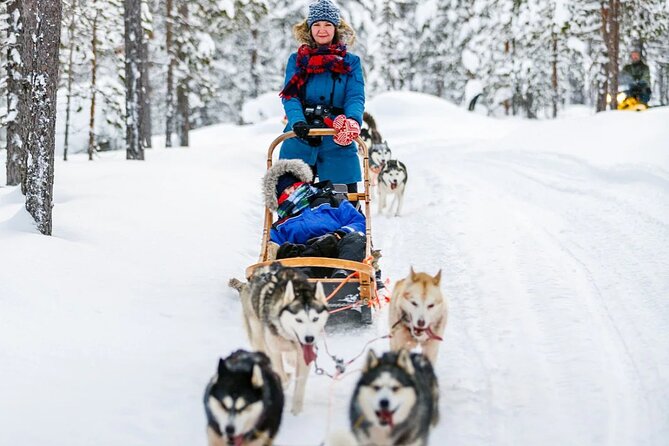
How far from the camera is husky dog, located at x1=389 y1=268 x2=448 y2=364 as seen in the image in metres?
3.62

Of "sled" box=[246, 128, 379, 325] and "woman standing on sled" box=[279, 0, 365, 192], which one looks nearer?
"sled" box=[246, 128, 379, 325]

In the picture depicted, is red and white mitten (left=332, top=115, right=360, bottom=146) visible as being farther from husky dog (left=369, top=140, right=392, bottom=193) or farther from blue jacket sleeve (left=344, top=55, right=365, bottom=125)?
husky dog (left=369, top=140, right=392, bottom=193)

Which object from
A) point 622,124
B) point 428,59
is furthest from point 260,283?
point 428,59

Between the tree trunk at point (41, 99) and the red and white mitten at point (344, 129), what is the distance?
2.53 m

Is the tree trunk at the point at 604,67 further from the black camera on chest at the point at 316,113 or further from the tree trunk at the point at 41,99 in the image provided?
the tree trunk at the point at 41,99

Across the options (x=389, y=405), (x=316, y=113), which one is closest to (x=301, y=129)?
(x=316, y=113)

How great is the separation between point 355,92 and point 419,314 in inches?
122

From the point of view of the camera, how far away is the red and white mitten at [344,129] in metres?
5.71

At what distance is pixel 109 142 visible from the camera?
24656 millimetres

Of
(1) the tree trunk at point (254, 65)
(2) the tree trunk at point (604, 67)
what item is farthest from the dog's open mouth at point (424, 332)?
(1) the tree trunk at point (254, 65)

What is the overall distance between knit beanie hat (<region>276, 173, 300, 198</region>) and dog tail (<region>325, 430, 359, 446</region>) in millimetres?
3098

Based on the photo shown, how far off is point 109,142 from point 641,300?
2259cm

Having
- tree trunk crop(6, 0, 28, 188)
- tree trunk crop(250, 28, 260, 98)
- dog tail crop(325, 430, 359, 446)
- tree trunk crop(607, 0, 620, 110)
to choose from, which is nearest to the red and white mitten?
dog tail crop(325, 430, 359, 446)

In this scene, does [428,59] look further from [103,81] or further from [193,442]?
[193,442]
